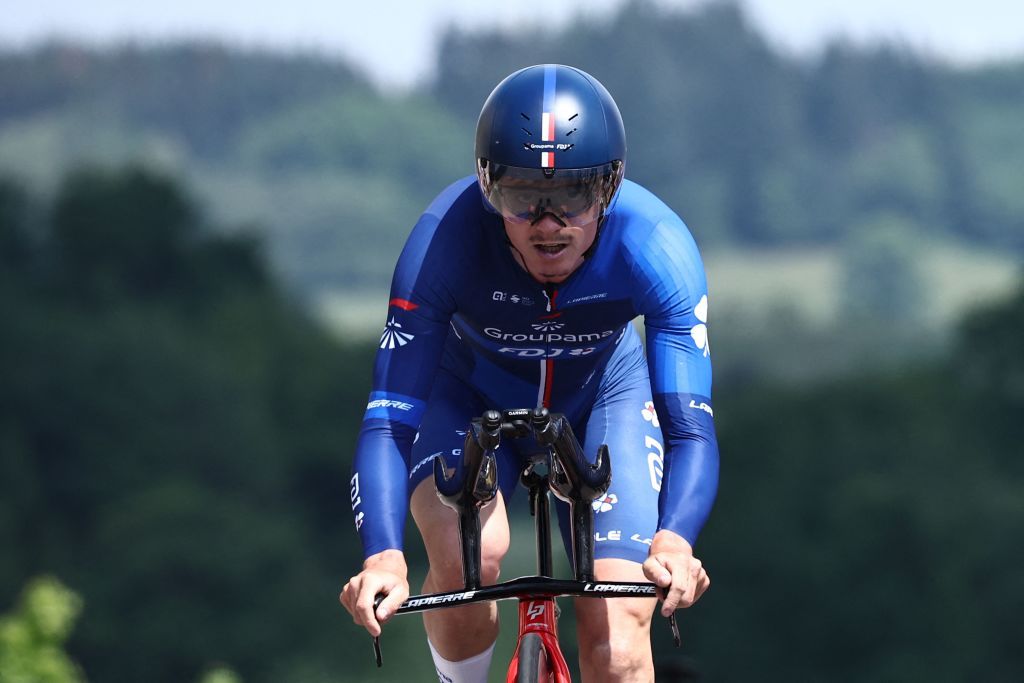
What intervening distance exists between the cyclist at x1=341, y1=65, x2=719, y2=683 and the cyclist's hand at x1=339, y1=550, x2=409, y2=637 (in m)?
0.01

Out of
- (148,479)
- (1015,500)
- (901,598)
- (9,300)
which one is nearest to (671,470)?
(901,598)

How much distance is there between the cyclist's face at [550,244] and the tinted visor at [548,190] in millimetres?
35

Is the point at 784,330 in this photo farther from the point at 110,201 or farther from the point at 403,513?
the point at 403,513

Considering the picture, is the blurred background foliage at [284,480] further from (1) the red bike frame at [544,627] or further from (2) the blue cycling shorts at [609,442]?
(1) the red bike frame at [544,627]

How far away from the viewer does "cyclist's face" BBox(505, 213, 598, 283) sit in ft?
23.1

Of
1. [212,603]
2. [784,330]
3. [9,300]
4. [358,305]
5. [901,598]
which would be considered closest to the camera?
[901,598]

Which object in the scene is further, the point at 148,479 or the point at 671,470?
the point at 148,479

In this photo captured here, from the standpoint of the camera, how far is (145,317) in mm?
109625

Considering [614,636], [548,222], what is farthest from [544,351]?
[614,636]

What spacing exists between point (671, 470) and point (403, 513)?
42.6 inches

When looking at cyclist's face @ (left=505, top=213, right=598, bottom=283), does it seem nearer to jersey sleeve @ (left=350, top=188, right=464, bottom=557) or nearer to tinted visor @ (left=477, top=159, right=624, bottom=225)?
tinted visor @ (left=477, top=159, right=624, bottom=225)

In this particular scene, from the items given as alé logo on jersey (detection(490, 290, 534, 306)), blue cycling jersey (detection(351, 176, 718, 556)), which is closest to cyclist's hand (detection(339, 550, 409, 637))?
blue cycling jersey (detection(351, 176, 718, 556))

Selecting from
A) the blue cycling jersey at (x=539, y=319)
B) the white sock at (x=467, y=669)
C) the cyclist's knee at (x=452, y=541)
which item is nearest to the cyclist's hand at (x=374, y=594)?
the blue cycling jersey at (x=539, y=319)

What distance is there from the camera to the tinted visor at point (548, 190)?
6891mm
